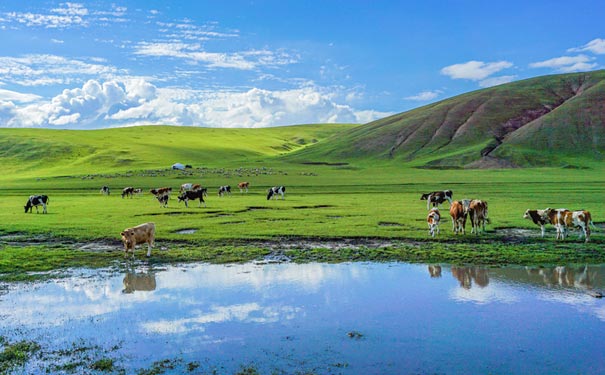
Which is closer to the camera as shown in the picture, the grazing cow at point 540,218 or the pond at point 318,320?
the pond at point 318,320

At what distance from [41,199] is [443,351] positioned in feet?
130

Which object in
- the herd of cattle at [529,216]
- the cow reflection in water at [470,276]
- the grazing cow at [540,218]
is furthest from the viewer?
the grazing cow at [540,218]

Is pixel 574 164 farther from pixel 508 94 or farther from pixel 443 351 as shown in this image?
pixel 443 351

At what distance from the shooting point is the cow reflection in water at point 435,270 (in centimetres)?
1868

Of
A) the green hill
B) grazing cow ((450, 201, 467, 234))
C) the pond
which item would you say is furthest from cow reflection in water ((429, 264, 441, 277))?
the green hill

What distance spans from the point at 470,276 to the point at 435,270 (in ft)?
4.97

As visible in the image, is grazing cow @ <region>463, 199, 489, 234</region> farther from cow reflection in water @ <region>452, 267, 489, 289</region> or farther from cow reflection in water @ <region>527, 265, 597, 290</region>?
cow reflection in water @ <region>452, 267, 489, 289</region>

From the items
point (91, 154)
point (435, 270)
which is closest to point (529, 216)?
point (435, 270)

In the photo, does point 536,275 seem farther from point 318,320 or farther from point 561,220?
point 318,320

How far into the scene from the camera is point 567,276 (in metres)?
18.0

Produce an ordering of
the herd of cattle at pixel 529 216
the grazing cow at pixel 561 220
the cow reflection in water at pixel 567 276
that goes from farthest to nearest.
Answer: the grazing cow at pixel 561 220 → the herd of cattle at pixel 529 216 → the cow reflection in water at pixel 567 276

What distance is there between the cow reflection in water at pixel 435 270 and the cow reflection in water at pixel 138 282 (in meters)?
10.6

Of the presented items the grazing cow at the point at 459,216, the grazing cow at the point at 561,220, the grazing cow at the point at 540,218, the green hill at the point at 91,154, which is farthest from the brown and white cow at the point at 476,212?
the green hill at the point at 91,154

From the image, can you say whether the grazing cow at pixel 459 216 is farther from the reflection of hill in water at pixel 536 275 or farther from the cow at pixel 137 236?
the cow at pixel 137 236
